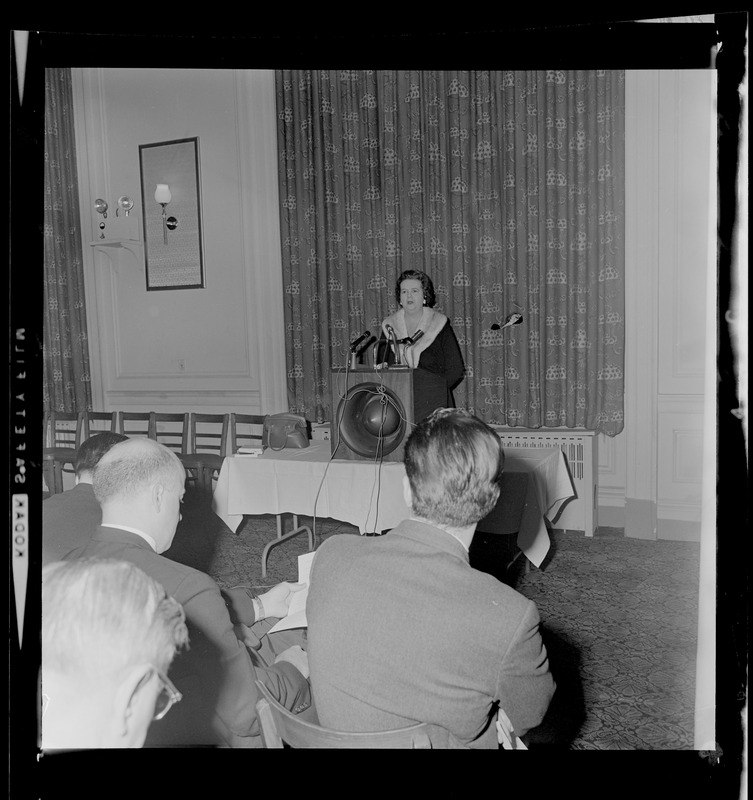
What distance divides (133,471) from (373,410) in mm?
1309

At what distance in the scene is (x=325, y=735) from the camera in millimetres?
997

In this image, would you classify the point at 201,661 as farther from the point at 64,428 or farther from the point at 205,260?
the point at 64,428

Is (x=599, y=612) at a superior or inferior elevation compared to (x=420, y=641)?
inferior

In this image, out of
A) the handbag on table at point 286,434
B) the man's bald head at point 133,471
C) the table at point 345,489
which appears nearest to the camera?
the man's bald head at point 133,471

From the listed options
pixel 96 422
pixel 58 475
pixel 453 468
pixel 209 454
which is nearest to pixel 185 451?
pixel 209 454

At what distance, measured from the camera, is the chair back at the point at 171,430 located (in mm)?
4463

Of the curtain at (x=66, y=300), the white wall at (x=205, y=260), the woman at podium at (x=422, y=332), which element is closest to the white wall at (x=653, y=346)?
the woman at podium at (x=422, y=332)

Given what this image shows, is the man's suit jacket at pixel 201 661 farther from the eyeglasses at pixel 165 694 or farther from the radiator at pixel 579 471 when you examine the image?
the radiator at pixel 579 471

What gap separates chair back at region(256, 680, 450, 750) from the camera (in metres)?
0.99

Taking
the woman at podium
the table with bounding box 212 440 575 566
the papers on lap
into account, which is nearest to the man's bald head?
the papers on lap

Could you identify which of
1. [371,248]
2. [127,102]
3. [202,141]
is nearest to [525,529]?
[371,248]

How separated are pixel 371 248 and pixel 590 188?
142 centimetres

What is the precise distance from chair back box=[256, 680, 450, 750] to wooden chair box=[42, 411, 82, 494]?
11.1 feet
